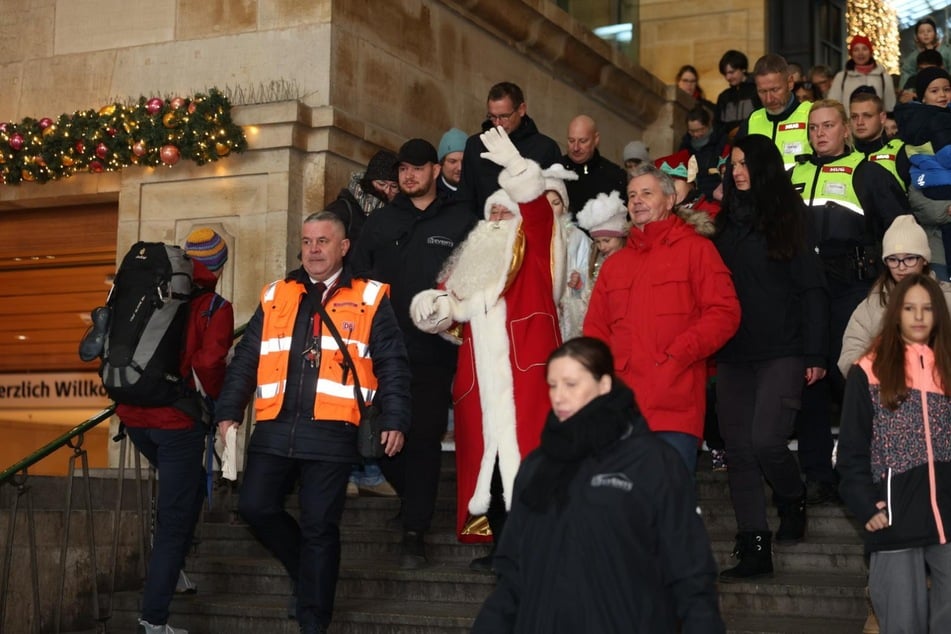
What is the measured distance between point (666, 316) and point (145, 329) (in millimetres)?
2736

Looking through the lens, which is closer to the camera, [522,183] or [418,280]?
[522,183]

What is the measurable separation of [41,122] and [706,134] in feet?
18.9

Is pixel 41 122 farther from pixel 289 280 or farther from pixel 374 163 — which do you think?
pixel 289 280

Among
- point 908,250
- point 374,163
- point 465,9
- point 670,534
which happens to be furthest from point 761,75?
point 670,534

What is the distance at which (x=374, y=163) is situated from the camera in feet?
32.3

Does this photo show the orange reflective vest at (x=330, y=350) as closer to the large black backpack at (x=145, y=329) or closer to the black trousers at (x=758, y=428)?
the large black backpack at (x=145, y=329)

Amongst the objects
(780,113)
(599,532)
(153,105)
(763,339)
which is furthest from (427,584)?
(153,105)

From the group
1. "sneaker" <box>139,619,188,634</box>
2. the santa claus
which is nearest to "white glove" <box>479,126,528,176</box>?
the santa claus

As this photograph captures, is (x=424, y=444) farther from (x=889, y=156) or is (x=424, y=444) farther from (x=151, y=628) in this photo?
(x=889, y=156)

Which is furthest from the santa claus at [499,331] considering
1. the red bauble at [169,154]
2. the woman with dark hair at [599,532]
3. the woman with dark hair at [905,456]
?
the red bauble at [169,154]

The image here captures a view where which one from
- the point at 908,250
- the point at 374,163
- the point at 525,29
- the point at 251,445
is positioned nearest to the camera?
the point at 908,250

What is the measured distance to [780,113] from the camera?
1007cm

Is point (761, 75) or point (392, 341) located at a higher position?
point (761, 75)

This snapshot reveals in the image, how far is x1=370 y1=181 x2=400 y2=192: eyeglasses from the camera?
32.1 ft
